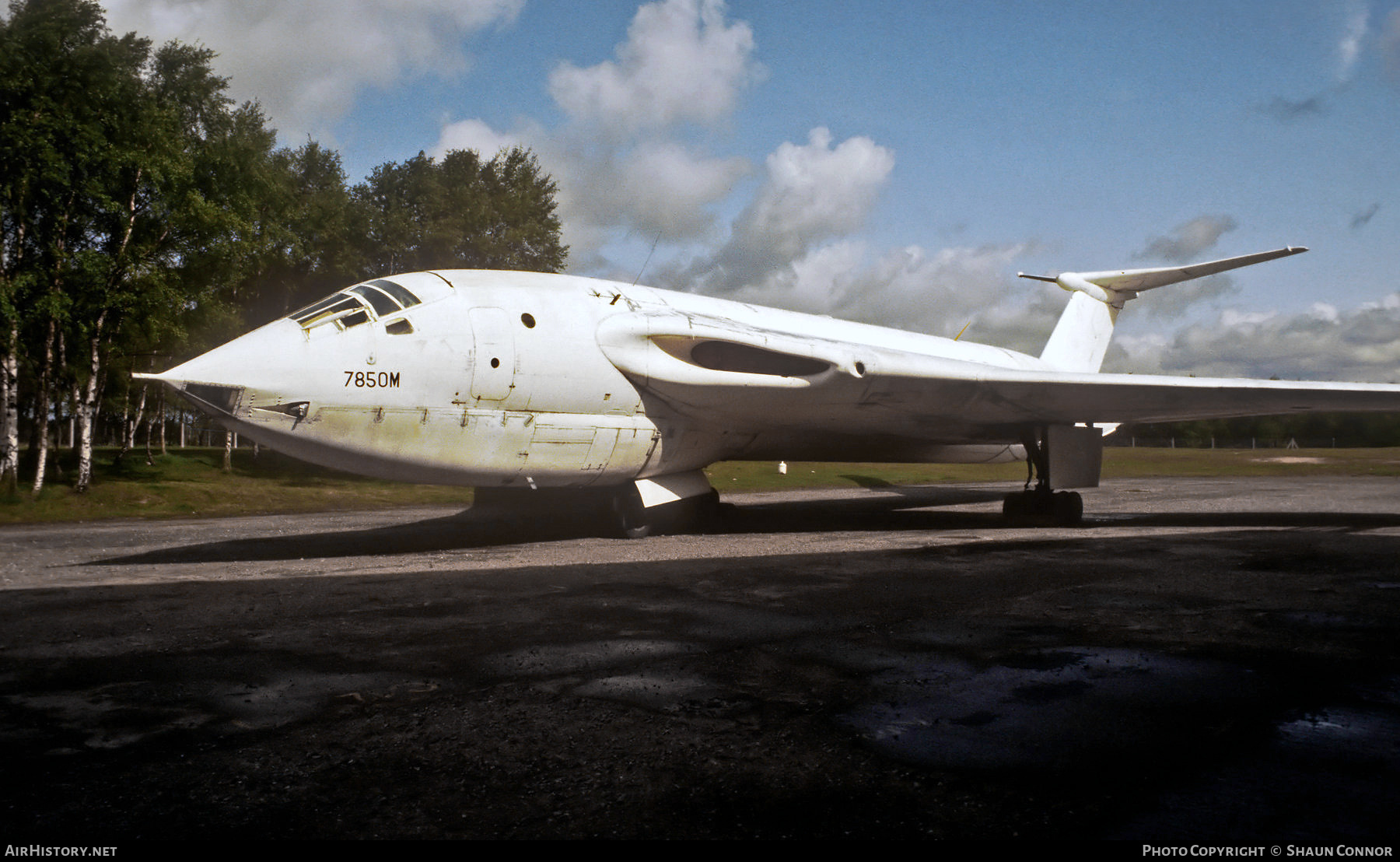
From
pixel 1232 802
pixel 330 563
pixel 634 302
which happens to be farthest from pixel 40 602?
pixel 1232 802

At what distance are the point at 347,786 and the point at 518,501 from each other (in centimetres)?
1510

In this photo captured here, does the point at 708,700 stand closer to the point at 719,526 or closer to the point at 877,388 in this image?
the point at 877,388

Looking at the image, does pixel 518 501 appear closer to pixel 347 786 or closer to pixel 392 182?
pixel 347 786

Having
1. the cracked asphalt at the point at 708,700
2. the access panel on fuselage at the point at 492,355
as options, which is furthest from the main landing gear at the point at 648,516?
the cracked asphalt at the point at 708,700

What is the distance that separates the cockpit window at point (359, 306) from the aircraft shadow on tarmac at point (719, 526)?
106 inches

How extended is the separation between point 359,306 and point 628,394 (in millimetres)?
3237

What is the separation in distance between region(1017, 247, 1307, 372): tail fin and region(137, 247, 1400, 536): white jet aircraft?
364 cm

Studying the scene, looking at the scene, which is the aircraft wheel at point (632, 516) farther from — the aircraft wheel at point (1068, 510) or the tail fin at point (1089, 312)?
the tail fin at point (1089, 312)

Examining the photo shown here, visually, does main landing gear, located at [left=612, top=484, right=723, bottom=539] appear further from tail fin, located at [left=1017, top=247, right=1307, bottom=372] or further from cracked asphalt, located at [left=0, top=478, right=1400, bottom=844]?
tail fin, located at [left=1017, top=247, right=1307, bottom=372]

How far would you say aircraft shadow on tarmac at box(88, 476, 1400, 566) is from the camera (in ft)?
33.2

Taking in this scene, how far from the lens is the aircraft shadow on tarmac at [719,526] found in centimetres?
1011

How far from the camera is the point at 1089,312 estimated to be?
18.4 m

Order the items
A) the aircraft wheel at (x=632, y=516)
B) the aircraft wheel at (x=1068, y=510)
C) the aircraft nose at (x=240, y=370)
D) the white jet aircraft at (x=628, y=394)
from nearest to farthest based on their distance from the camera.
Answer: the aircraft nose at (x=240, y=370) → the white jet aircraft at (x=628, y=394) → the aircraft wheel at (x=632, y=516) → the aircraft wheel at (x=1068, y=510)

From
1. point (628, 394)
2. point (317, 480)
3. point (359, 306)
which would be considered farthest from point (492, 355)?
point (317, 480)
